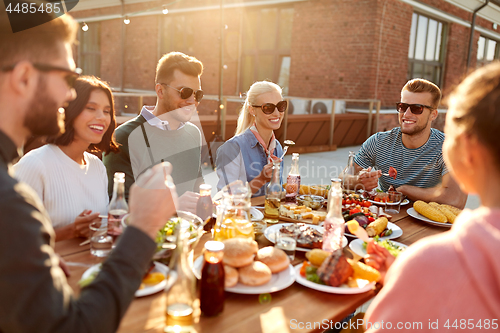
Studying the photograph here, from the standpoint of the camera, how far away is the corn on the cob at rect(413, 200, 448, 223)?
2373 millimetres

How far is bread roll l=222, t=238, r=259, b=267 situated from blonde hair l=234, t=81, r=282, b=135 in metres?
1.99

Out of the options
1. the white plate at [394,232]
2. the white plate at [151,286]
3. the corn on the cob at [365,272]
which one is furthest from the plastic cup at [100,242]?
the white plate at [394,232]

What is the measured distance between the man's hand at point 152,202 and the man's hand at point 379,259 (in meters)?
→ 0.90

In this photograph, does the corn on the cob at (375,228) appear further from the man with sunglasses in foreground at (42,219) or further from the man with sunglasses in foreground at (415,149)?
the man with sunglasses in foreground at (42,219)

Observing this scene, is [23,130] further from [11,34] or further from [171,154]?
[171,154]

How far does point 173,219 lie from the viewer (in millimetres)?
1835

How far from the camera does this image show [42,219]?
3.00 feet

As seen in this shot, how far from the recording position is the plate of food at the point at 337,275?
4.83ft

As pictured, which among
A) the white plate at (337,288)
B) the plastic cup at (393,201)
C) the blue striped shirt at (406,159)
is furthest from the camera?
the blue striped shirt at (406,159)

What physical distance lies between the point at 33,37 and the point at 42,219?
1.58ft

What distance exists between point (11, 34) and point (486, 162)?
119cm

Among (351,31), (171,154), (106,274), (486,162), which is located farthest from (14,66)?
(351,31)

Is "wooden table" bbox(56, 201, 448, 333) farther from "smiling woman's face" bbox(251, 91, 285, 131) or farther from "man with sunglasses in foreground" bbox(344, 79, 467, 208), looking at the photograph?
"smiling woman's face" bbox(251, 91, 285, 131)

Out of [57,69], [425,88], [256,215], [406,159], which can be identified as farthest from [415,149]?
[57,69]
